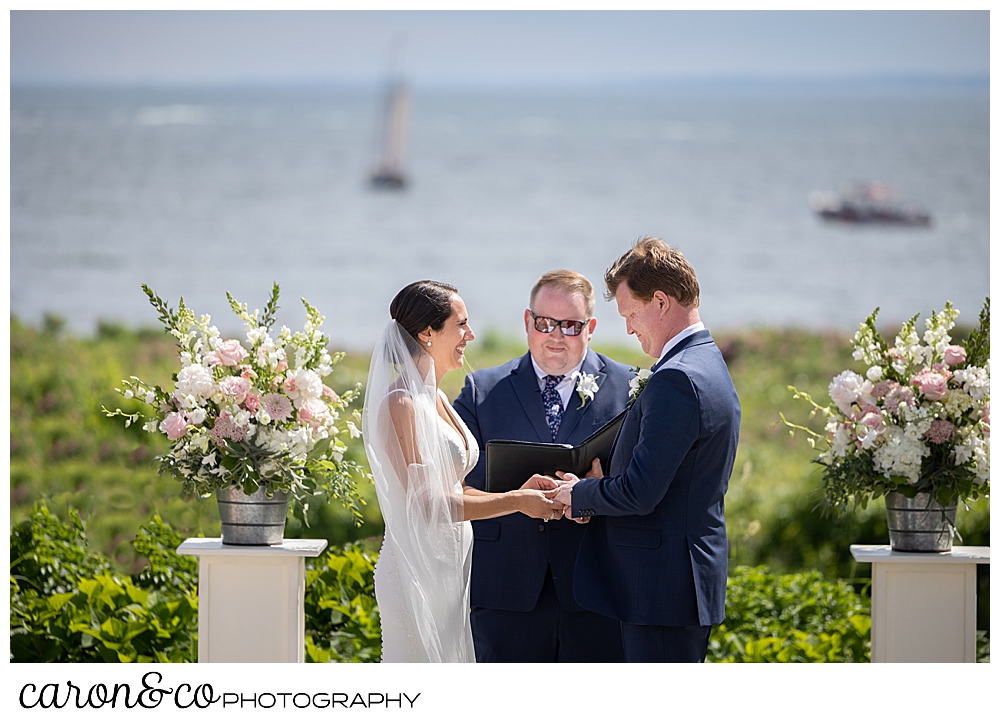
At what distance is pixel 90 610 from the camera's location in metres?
4.10

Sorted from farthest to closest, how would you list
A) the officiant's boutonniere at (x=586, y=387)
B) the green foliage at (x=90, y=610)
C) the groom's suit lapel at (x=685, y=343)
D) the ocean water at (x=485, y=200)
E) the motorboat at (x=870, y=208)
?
the motorboat at (x=870, y=208), the ocean water at (x=485, y=200), the green foliage at (x=90, y=610), the officiant's boutonniere at (x=586, y=387), the groom's suit lapel at (x=685, y=343)

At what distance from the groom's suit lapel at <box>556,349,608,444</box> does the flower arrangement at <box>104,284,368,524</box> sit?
0.72m

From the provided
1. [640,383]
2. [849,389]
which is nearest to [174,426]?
[640,383]

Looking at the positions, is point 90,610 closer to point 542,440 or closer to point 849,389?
point 542,440

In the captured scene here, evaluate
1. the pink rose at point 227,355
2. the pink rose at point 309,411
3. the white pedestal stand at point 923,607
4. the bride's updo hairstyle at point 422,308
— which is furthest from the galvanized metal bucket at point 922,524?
the pink rose at point 227,355

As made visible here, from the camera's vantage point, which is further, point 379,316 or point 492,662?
point 379,316

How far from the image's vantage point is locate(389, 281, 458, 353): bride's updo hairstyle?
301 cm

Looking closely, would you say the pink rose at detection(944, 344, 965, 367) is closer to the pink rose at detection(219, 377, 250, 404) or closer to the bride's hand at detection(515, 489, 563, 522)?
the bride's hand at detection(515, 489, 563, 522)

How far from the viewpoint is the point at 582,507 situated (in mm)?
2879

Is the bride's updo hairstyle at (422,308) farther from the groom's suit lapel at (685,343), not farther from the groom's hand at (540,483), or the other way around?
the groom's suit lapel at (685,343)

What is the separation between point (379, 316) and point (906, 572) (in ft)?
29.8

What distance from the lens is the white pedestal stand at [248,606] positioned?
3.09 metres
